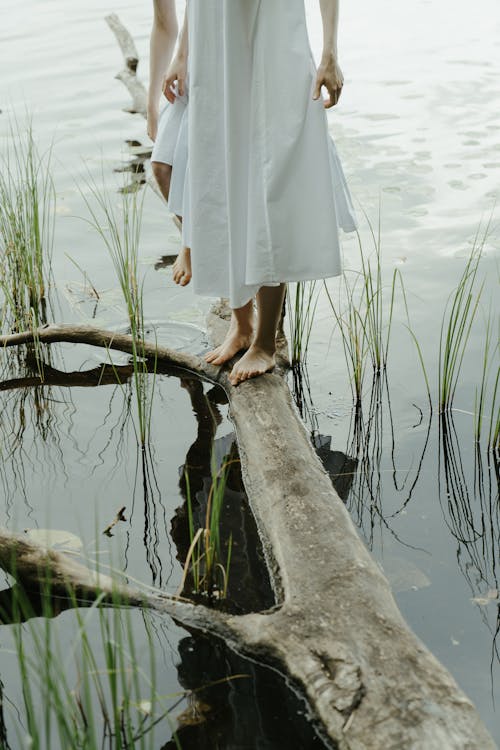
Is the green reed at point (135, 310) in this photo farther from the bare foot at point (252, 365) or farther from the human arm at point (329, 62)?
the human arm at point (329, 62)

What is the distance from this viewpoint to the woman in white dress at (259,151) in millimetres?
2158

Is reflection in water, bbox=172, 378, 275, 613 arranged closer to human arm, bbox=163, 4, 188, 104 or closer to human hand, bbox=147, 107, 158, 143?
human hand, bbox=147, 107, 158, 143

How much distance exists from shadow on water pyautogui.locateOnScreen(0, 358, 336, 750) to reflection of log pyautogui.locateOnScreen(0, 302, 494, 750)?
5 centimetres

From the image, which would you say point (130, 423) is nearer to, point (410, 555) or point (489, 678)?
point (410, 555)

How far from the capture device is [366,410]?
274 cm

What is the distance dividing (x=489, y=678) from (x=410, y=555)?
0.42 meters

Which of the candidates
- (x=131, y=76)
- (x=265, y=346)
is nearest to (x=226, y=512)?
(x=265, y=346)

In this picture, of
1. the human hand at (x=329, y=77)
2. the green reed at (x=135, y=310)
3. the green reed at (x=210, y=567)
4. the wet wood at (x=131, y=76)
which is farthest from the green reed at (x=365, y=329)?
the wet wood at (x=131, y=76)

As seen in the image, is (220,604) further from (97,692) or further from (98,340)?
(98,340)

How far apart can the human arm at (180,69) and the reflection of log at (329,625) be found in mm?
937

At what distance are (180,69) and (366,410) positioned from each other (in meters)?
1.11

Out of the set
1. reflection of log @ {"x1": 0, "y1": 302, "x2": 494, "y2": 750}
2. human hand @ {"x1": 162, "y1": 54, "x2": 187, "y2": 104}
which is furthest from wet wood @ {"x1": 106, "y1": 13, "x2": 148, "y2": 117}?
reflection of log @ {"x1": 0, "y1": 302, "x2": 494, "y2": 750}

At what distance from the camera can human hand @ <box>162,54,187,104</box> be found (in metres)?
2.44

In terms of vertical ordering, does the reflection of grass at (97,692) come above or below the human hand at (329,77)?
below
